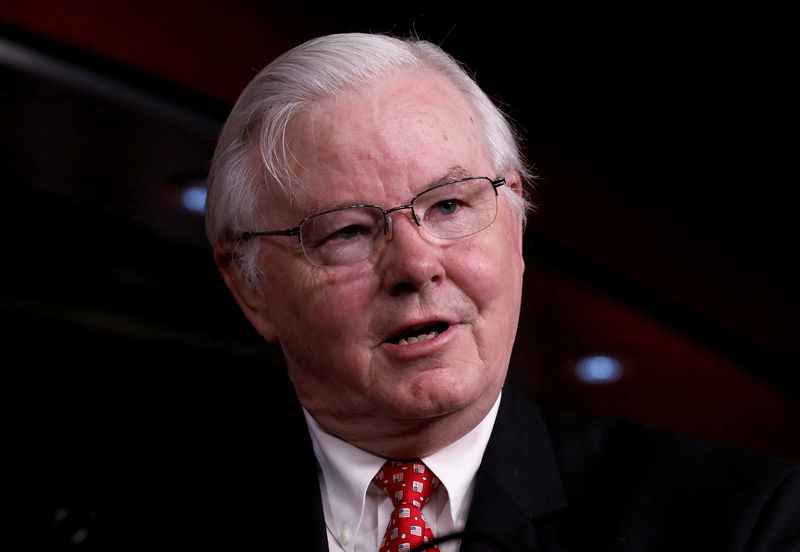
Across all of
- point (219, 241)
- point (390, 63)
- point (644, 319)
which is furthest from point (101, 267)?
point (644, 319)

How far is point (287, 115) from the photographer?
5.07 feet

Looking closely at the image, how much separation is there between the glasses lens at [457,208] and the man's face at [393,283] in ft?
0.06

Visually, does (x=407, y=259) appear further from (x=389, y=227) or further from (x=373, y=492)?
(x=373, y=492)

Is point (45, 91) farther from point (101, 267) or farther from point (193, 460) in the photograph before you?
point (193, 460)

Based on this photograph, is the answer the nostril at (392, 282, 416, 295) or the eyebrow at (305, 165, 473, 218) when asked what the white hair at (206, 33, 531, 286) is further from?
the nostril at (392, 282, 416, 295)

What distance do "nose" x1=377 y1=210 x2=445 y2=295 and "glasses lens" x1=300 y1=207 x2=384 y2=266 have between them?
1.3 inches

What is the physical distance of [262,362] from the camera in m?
2.54

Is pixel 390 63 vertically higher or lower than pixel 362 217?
higher

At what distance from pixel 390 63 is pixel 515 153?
33 cm

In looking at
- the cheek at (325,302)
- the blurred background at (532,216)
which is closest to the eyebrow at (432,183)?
the cheek at (325,302)

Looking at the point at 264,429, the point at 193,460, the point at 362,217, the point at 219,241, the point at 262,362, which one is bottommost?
the point at 262,362

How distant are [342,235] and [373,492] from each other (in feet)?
1.55

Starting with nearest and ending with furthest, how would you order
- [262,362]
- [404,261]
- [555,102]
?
[404,261], [555,102], [262,362]

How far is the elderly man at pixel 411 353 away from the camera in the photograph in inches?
54.0
